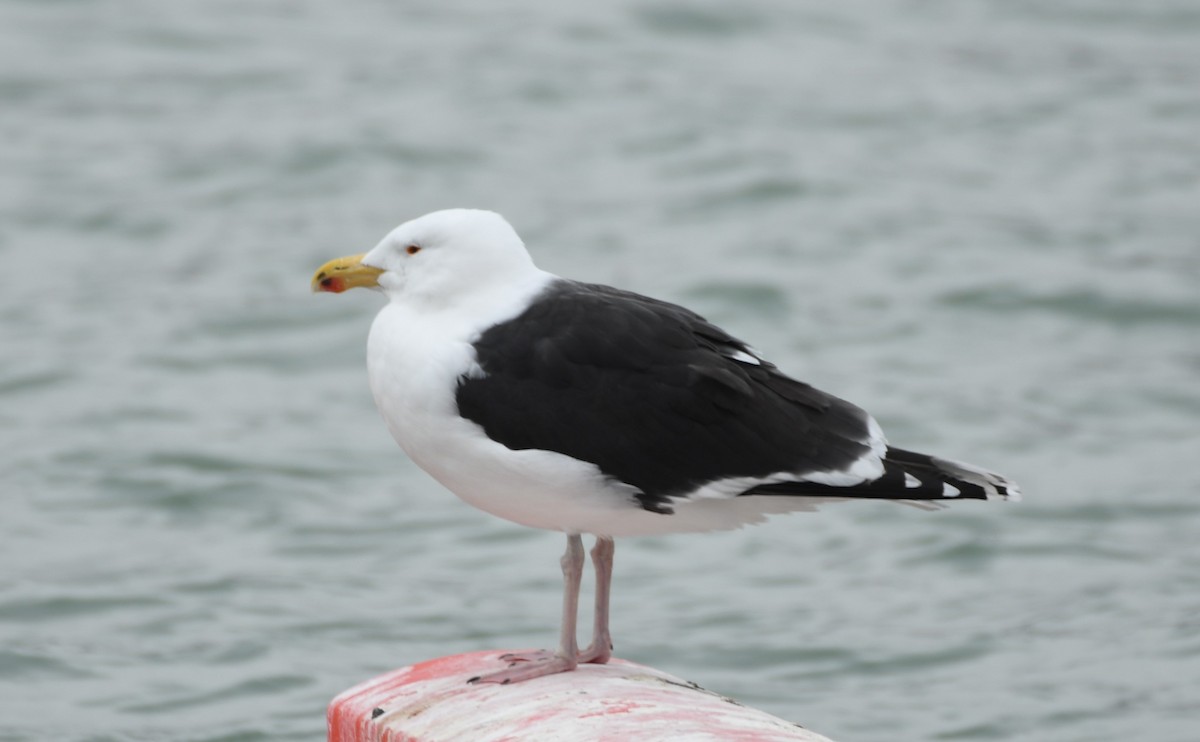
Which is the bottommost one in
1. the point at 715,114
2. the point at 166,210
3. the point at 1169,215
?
the point at 166,210

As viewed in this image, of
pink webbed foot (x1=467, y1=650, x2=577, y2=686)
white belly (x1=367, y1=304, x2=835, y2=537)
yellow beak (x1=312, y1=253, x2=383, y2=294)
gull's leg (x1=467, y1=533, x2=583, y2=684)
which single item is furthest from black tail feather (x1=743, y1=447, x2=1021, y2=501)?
yellow beak (x1=312, y1=253, x2=383, y2=294)

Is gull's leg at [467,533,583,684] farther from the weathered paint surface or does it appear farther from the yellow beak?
the yellow beak

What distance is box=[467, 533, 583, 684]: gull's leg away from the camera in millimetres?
5309

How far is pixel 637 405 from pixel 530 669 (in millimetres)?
889

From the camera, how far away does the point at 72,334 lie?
39.7 ft

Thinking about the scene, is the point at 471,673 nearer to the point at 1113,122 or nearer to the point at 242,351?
the point at 242,351

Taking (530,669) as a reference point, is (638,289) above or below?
above

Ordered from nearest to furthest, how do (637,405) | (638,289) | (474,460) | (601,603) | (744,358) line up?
(474,460) → (637,405) → (744,358) → (601,603) → (638,289)

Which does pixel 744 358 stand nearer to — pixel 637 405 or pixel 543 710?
pixel 637 405

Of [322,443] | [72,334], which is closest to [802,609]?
[322,443]

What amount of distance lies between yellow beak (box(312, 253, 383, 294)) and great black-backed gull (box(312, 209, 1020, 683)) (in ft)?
0.21

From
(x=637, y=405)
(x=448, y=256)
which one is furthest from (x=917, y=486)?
(x=448, y=256)

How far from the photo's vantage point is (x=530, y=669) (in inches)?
212

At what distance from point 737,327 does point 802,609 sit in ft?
11.4
